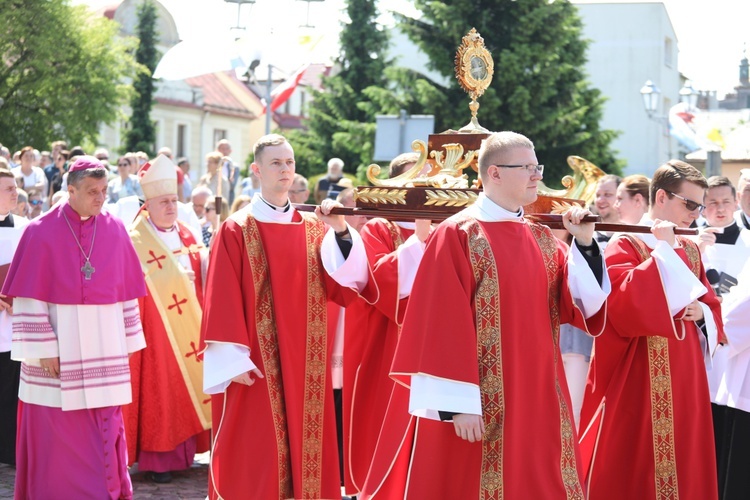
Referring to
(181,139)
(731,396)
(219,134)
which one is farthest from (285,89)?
(219,134)

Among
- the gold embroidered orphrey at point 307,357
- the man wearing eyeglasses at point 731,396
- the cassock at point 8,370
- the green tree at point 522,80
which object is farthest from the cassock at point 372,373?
the green tree at point 522,80

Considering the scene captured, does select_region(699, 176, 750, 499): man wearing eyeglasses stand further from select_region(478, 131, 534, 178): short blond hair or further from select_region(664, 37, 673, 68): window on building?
select_region(664, 37, 673, 68): window on building

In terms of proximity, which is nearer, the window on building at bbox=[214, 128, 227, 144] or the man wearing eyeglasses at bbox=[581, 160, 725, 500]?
the man wearing eyeglasses at bbox=[581, 160, 725, 500]

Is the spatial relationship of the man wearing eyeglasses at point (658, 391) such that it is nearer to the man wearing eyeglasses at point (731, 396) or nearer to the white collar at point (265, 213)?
the man wearing eyeglasses at point (731, 396)

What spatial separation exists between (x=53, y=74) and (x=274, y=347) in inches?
1217

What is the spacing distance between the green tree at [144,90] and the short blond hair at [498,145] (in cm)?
4773

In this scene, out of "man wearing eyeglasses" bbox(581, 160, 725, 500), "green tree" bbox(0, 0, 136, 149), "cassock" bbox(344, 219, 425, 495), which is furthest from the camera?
"green tree" bbox(0, 0, 136, 149)

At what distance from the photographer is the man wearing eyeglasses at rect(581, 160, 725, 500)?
590 centimetres

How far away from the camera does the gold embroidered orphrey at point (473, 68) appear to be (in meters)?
6.75

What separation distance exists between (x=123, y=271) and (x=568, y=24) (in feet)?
72.2

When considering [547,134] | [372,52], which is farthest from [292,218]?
[372,52]

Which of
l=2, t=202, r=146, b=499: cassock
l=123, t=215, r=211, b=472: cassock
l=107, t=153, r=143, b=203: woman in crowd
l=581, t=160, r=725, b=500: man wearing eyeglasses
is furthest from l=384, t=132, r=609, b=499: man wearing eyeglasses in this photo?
l=107, t=153, r=143, b=203: woman in crowd

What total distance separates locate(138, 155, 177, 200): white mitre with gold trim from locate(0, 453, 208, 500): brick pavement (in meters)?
2.06

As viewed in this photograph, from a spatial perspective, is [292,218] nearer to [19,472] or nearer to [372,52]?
[19,472]
